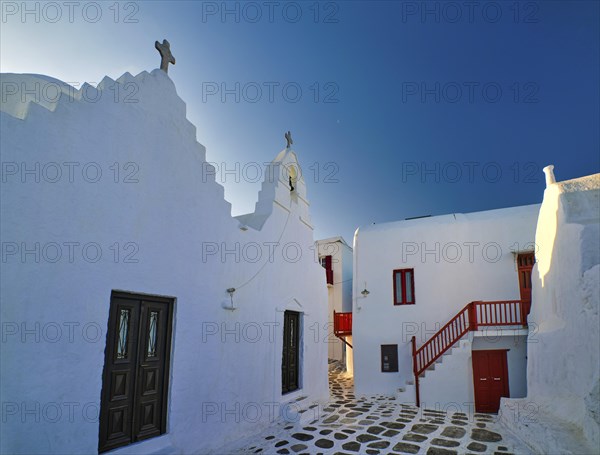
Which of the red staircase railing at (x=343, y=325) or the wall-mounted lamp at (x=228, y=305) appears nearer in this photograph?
the wall-mounted lamp at (x=228, y=305)

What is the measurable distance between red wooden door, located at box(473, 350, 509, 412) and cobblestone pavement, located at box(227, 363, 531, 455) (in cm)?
107

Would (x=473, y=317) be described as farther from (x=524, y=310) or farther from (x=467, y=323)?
(x=524, y=310)

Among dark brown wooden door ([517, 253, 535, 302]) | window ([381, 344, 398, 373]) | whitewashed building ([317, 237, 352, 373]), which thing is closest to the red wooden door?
dark brown wooden door ([517, 253, 535, 302])

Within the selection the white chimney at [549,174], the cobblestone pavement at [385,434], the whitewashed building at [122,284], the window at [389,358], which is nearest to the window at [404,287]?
the window at [389,358]

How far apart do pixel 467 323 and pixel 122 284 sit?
34.8ft

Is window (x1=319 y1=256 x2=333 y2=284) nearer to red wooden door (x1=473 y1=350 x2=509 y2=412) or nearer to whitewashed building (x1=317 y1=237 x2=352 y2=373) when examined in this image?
whitewashed building (x1=317 y1=237 x2=352 y2=373)

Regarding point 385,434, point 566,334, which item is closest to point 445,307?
point 385,434

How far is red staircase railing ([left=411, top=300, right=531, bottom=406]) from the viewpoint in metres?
11.0

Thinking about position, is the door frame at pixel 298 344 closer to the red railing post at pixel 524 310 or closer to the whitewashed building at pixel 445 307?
the whitewashed building at pixel 445 307

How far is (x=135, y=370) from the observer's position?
5160 millimetres

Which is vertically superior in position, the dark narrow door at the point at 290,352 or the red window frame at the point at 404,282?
the red window frame at the point at 404,282

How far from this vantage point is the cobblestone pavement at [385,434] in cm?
681

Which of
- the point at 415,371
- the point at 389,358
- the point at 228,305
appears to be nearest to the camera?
the point at 228,305

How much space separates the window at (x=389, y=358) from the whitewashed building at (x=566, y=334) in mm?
4292
